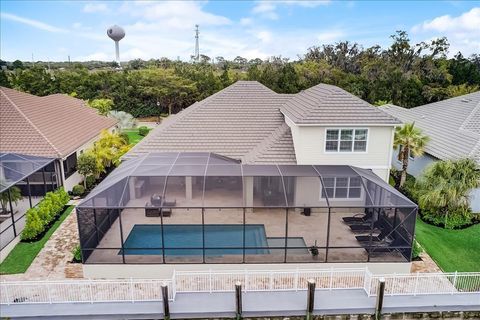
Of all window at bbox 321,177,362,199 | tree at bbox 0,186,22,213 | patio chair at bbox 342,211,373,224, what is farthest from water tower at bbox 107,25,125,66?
patio chair at bbox 342,211,373,224

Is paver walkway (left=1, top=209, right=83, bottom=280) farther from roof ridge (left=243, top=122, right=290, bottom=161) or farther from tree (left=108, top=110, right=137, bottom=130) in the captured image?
tree (left=108, top=110, right=137, bottom=130)

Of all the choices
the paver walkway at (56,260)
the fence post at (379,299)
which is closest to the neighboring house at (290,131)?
the paver walkway at (56,260)

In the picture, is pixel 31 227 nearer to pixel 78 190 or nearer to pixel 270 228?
pixel 78 190

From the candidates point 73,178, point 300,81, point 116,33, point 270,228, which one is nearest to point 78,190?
point 73,178

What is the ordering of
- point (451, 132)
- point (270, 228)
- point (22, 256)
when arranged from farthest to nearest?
point (451, 132)
point (270, 228)
point (22, 256)

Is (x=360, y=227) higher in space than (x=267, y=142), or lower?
lower

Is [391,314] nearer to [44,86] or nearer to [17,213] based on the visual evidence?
[17,213]

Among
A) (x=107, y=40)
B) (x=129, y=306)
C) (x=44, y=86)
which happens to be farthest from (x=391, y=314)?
(x=107, y=40)

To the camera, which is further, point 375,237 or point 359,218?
point 359,218
